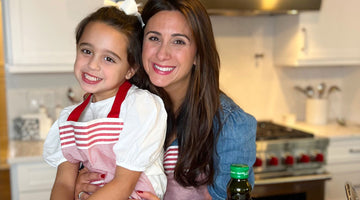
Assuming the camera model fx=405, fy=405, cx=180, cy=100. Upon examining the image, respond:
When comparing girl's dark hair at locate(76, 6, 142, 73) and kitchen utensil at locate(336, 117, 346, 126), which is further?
kitchen utensil at locate(336, 117, 346, 126)

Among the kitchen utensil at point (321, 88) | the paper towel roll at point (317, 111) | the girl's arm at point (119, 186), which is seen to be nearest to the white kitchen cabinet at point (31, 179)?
the girl's arm at point (119, 186)

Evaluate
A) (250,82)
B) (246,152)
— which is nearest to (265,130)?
(250,82)

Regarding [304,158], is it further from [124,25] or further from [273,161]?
[124,25]

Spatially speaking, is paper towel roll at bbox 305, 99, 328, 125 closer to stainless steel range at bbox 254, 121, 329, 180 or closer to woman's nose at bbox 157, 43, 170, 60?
stainless steel range at bbox 254, 121, 329, 180

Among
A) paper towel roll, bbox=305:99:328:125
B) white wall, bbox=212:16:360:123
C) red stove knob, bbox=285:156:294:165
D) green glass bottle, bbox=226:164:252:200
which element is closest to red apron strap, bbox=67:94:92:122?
green glass bottle, bbox=226:164:252:200

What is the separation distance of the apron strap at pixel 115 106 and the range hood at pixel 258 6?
1.30 metres

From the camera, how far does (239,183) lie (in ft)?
3.05

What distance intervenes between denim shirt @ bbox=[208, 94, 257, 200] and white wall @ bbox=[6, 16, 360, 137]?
63.8 inches

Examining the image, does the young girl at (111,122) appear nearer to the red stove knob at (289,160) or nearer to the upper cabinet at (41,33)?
the upper cabinet at (41,33)

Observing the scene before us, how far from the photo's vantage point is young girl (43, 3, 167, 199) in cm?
116

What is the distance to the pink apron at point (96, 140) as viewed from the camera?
1196 mm

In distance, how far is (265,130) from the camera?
2.82 metres

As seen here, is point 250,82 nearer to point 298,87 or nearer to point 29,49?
point 298,87

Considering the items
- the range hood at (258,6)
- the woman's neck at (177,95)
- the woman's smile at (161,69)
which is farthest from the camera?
the range hood at (258,6)
